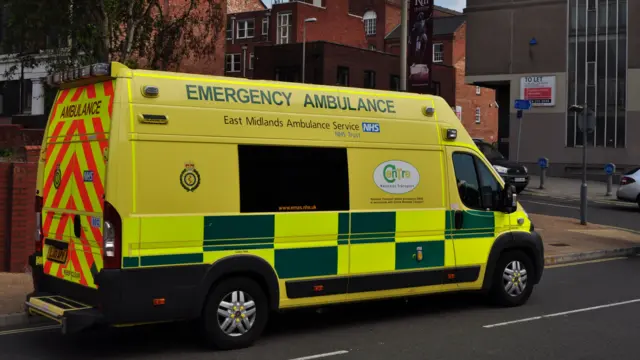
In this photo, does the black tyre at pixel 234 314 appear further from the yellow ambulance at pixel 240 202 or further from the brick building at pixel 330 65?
the brick building at pixel 330 65

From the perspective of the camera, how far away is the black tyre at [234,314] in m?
7.35

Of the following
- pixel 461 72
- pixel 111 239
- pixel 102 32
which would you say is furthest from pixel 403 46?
pixel 461 72

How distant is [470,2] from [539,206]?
2075cm

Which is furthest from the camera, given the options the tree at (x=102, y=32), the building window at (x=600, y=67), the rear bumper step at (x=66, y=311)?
the building window at (x=600, y=67)

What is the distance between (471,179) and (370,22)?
Result: 227 ft

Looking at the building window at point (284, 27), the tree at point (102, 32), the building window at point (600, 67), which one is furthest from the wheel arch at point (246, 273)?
the building window at point (284, 27)

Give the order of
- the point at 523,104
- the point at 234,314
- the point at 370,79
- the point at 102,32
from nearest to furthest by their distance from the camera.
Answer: the point at 234,314, the point at 102,32, the point at 523,104, the point at 370,79

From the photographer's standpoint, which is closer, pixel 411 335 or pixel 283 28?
pixel 411 335

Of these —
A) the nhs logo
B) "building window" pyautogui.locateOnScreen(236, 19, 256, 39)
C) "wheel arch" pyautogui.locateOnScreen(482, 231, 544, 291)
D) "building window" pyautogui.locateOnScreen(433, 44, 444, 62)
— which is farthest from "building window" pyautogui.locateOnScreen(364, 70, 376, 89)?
the nhs logo

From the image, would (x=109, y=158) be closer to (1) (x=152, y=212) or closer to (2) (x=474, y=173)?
(1) (x=152, y=212)

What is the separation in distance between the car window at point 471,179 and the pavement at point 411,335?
144 centimetres

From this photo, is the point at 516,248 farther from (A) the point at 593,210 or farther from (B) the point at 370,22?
(B) the point at 370,22

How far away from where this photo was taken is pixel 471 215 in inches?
367

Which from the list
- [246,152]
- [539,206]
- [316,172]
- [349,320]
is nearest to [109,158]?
[246,152]
